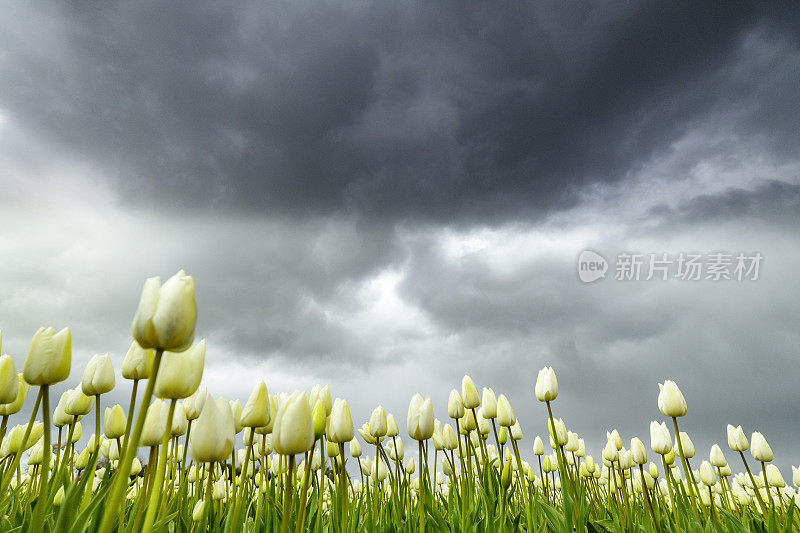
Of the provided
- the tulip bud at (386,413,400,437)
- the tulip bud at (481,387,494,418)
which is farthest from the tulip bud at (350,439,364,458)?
the tulip bud at (481,387,494,418)

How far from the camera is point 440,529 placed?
190 inches

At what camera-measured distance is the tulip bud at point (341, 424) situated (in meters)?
3.43

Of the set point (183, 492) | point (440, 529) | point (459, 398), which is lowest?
point (440, 529)

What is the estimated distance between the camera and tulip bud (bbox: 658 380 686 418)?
534cm

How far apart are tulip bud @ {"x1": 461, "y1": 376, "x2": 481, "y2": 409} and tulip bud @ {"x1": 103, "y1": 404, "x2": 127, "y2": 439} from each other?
326 cm

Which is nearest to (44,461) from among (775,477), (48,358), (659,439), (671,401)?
(48,358)

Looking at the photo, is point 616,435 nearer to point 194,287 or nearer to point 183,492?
point 183,492

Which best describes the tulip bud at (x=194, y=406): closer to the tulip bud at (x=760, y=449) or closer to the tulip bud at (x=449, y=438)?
the tulip bud at (x=449, y=438)

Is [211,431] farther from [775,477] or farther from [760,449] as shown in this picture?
[775,477]

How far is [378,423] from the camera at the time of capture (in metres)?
4.96

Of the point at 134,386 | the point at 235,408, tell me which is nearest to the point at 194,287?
the point at 134,386

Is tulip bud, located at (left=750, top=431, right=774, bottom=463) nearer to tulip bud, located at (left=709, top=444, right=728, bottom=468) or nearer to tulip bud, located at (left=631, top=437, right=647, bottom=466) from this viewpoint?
tulip bud, located at (left=709, top=444, right=728, bottom=468)

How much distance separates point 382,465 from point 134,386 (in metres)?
5.04

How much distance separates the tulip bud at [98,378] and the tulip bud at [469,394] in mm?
3340
